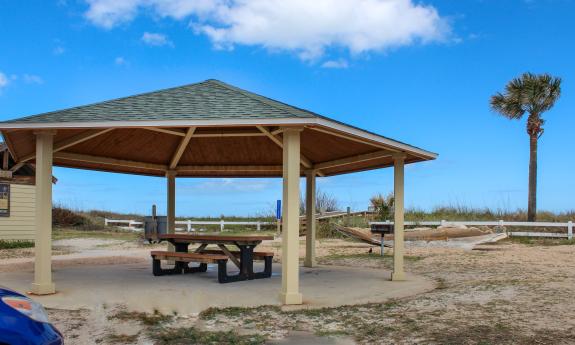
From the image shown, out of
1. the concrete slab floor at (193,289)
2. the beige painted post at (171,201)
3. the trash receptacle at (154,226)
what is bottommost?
the concrete slab floor at (193,289)

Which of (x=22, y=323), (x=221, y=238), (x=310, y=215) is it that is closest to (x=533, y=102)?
(x=310, y=215)

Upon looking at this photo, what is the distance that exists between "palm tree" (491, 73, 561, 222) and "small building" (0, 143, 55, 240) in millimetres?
22100

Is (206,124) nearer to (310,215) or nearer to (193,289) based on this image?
(193,289)

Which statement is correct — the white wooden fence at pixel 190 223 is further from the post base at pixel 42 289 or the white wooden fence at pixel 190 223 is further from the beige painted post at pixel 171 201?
the post base at pixel 42 289

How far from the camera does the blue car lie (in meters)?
3.33

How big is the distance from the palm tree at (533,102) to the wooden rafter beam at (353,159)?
1725cm

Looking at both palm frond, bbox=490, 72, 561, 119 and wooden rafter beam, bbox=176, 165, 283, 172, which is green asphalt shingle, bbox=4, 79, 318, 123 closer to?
wooden rafter beam, bbox=176, 165, 283, 172

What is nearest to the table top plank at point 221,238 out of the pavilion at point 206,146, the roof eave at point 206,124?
the pavilion at point 206,146

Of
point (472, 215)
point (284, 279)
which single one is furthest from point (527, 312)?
point (472, 215)

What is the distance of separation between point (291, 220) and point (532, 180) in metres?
22.1

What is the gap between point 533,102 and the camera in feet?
90.3

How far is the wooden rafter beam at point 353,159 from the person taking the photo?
36.4ft

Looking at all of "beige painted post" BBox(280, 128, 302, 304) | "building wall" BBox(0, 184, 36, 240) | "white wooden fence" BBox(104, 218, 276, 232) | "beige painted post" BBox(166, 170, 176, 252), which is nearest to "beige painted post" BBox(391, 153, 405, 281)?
"beige painted post" BBox(280, 128, 302, 304)

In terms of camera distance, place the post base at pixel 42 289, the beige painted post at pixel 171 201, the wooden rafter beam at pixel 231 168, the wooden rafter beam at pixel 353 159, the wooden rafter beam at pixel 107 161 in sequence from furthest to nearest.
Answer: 1. the wooden rafter beam at pixel 231 168
2. the beige painted post at pixel 171 201
3. the wooden rafter beam at pixel 107 161
4. the wooden rafter beam at pixel 353 159
5. the post base at pixel 42 289
